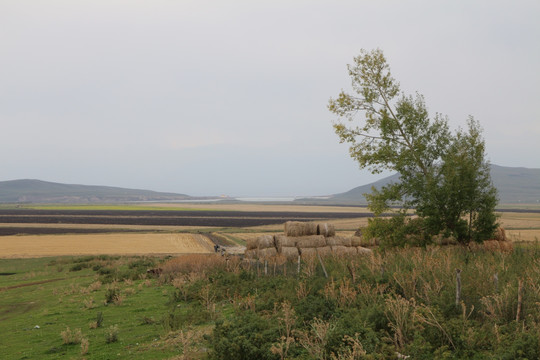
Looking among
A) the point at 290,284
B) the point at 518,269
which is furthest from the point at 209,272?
the point at 518,269

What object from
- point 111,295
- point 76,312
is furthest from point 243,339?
point 111,295

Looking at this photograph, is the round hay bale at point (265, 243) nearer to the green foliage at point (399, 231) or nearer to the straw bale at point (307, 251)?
the straw bale at point (307, 251)

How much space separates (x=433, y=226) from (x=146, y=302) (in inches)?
625

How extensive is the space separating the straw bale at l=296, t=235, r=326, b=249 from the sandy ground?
19138 mm

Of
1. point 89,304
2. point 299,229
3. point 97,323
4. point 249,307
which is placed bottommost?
point 89,304

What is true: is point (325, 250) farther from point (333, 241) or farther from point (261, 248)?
point (261, 248)

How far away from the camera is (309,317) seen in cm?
1248

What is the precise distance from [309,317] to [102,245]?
1859 inches

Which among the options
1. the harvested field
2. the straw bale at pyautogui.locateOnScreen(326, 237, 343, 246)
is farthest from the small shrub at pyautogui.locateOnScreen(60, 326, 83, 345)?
the harvested field

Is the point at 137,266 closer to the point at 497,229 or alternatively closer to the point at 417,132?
the point at 417,132

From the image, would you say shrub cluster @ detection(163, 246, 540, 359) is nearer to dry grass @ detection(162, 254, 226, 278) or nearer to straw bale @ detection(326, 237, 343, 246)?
dry grass @ detection(162, 254, 226, 278)

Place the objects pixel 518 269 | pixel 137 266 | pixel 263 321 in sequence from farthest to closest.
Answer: pixel 137 266, pixel 518 269, pixel 263 321

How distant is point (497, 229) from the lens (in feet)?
81.8

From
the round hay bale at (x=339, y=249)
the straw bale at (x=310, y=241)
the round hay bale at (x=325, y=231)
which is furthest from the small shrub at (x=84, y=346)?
the round hay bale at (x=325, y=231)
